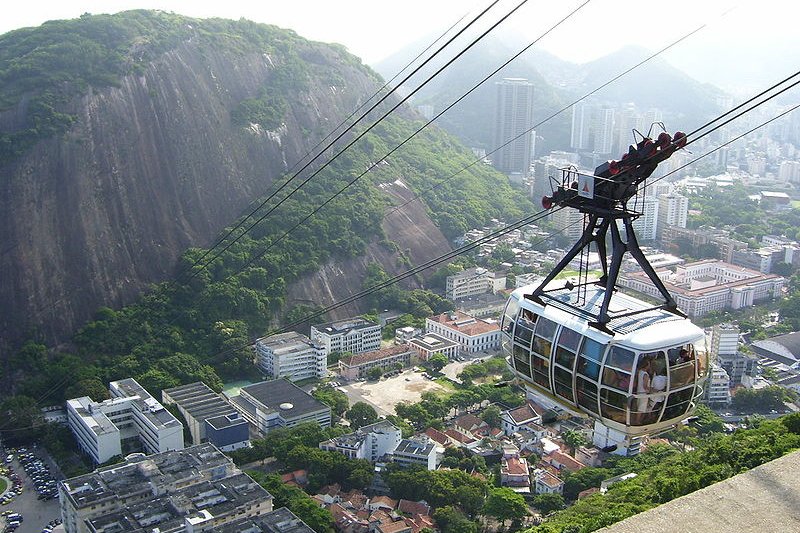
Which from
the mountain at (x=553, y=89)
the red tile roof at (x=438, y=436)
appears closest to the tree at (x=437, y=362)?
the red tile roof at (x=438, y=436)

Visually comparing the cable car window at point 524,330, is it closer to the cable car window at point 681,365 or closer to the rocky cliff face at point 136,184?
the cable car window at point 681,365

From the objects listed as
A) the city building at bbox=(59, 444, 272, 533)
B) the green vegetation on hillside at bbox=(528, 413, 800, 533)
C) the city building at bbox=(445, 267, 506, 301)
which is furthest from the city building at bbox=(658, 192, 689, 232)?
the city building at bbox=(59, 444, 272, 533)

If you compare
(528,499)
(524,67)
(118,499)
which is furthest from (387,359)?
(524,67)

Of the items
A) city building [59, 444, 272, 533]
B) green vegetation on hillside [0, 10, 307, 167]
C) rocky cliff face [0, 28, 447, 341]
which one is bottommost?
city building [59, 444, 272, 533]

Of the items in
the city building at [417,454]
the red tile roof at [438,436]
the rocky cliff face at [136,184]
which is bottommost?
the red tile roof at [438,436]

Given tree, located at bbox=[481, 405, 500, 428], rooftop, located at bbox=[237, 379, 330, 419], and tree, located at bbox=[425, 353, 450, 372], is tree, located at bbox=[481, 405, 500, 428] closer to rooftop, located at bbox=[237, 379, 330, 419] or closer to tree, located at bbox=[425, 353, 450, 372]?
rooftop, located at bbox=[237, 379, 330, 419]

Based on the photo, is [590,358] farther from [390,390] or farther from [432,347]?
[432,347]

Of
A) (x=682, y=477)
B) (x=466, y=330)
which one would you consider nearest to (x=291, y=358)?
(x=466, y=330)
